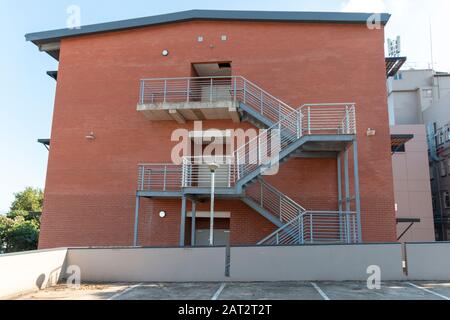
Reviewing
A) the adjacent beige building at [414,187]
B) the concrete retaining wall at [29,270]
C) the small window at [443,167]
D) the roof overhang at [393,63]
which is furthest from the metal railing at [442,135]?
the concrete retaining wall at [29,270]

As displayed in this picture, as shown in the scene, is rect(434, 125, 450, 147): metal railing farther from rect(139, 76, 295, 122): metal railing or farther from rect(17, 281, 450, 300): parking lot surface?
rect(17, 281, 450, 300): parking lot surface

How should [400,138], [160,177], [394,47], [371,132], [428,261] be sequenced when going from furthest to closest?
1. [394,47]
2. [400,138]
3. [160,177]
4. [371,132]
5. [428,261]

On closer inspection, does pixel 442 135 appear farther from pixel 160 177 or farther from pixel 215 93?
pixel 160 177

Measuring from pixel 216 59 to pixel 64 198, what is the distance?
873cm

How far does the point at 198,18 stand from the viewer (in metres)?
16.2

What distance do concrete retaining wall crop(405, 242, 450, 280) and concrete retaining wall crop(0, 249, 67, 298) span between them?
32.7ft

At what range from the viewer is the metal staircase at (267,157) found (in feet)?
40.6

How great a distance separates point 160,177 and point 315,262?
7.17m

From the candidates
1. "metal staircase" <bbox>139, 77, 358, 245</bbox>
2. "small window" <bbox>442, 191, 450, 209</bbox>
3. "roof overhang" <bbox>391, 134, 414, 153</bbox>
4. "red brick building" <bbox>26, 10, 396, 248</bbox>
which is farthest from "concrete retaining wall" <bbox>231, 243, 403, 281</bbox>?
"small window" <bbox>442, 191, 450, 209</bbox>

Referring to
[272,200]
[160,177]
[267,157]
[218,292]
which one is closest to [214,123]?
[160,177]

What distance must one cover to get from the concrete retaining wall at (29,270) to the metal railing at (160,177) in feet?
15.3

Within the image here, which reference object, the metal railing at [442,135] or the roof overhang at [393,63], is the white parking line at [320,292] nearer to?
the roof overhang at [393,63]

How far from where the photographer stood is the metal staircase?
12.4 meters
